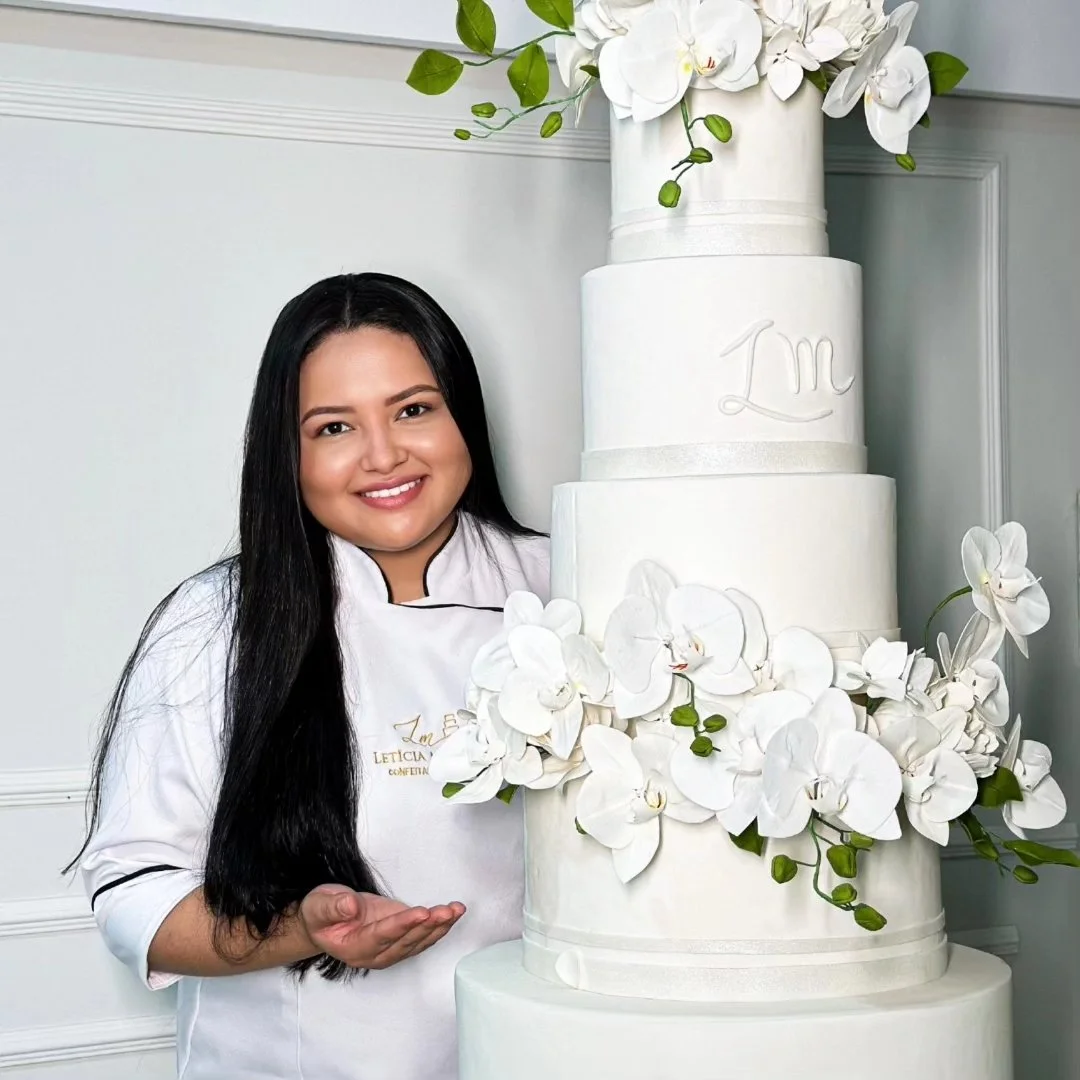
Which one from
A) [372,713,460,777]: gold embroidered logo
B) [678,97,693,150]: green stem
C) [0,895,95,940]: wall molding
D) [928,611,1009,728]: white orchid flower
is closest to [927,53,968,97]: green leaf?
[678,97,693,150]: green stem

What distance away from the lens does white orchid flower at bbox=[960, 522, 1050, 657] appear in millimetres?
1479

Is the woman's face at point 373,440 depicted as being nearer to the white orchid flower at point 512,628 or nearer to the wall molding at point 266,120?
the wall molding at point 266,120

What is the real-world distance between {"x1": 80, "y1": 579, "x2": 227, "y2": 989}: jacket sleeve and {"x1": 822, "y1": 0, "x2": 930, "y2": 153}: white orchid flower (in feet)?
3.30

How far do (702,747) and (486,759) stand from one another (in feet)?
0.77

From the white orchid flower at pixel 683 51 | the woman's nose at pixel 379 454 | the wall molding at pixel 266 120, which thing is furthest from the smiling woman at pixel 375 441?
the white orchid flower at pixel 683 51

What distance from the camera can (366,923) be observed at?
1568mm

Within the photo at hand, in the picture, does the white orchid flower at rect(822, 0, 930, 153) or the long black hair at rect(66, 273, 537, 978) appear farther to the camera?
the long black hair at rect(66, 273, 537, 978)

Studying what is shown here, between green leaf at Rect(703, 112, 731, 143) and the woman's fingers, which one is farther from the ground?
green leaf at Rect(703, 112, 731, 143)

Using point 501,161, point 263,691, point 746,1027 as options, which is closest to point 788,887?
point 746,1027

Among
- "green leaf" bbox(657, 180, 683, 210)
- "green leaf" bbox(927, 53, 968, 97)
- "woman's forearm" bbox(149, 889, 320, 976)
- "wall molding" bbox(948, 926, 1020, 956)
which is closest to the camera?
"green leaf" bbox(657, 180, 683, 210)

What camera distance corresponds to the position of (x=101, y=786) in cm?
196

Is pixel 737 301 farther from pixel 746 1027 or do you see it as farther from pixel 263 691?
pixel 263 691

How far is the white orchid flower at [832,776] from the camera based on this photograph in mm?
1275

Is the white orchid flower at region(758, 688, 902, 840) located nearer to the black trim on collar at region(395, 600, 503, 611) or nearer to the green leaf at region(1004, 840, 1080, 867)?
the green leaf at region(1004, 840, 1080, 867)
